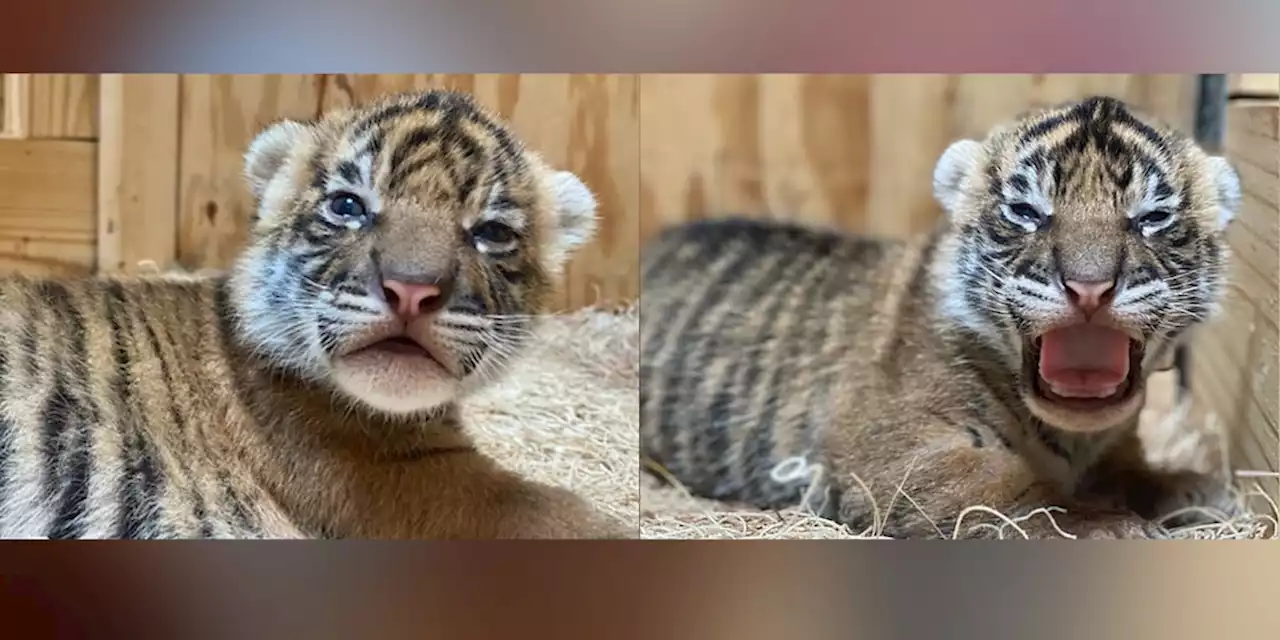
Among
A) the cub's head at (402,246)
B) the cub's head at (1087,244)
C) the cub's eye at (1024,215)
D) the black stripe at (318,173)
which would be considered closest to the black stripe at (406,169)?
the cub's head at (402,246)

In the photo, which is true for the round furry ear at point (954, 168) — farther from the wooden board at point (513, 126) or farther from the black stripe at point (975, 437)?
the wooden board at point (513, 126)

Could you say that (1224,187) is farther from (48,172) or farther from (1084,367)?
(48,172)

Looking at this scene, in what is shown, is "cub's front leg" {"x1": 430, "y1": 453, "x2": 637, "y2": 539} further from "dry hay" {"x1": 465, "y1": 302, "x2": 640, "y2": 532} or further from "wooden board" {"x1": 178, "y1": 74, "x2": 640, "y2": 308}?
"wooden board" {"x1": 178, "y1": 74, "x2": 640, "y2": 308}

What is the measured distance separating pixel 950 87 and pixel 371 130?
2.99 feet

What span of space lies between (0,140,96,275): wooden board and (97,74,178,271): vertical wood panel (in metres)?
0.02

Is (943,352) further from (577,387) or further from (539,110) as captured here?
(539,110)

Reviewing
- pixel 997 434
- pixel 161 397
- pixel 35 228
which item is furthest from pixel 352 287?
pixel 997 434

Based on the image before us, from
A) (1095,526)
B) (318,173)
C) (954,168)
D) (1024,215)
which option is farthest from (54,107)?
(1095,526)

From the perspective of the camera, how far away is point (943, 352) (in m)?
1.58

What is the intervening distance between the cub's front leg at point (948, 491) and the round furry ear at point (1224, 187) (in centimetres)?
49

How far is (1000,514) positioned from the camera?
61.2 inches

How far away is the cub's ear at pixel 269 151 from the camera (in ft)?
5.14

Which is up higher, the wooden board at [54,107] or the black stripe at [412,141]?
the wooden board at [54,107]

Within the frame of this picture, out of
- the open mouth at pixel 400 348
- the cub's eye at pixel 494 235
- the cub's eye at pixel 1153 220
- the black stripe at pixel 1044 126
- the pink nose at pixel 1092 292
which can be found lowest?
the open mouth at pixel 400 348
